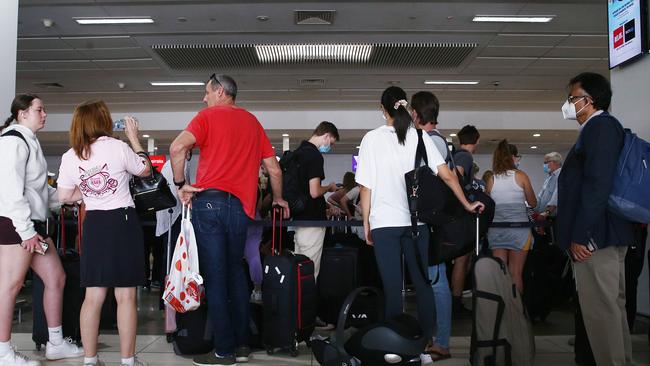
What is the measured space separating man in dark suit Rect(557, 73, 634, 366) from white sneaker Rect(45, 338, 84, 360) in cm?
280

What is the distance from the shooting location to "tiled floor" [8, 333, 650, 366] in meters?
3.24

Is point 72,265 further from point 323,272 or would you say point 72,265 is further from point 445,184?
point 445,184

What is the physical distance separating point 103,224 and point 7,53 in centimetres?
201

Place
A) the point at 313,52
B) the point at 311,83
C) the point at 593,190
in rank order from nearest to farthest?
the point at 593,190 → the point at 313,52 → the point at 311,83

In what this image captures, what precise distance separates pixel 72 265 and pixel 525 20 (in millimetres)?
6077

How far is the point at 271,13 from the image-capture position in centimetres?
704

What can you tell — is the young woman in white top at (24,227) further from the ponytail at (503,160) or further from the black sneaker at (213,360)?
the ponytail at (503,160)

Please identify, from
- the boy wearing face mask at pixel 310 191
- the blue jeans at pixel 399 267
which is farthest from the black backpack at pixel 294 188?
the blue jeans at pixel 399 267

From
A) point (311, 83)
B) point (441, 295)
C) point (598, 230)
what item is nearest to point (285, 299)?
point (441, 295)

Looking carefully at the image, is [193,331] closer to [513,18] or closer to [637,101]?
[637,101]

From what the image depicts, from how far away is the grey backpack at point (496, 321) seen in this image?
9.09 feet

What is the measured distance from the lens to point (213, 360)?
3.11 m

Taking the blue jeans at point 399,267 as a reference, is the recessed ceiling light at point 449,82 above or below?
above

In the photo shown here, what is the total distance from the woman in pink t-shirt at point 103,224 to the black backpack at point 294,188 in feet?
4.14
